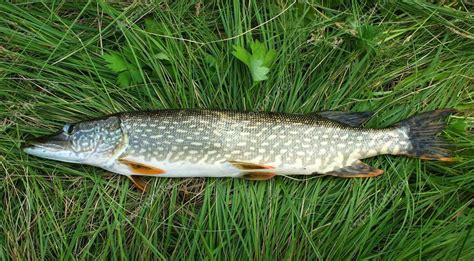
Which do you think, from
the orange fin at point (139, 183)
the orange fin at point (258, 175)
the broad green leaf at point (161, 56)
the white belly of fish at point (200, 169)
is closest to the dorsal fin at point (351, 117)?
the white belly of fish at point (200, 169)

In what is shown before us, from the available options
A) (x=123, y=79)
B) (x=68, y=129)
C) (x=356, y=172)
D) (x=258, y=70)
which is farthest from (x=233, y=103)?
(x=68, y=129)

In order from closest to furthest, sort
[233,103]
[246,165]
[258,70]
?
[246,165] → [258,70] → [233,103]

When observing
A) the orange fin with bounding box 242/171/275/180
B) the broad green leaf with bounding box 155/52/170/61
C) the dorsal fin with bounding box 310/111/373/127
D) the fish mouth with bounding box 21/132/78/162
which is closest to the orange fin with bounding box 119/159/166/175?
the fish mouth with bounding box 21/132/78/162

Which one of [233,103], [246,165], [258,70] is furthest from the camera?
[233,103]

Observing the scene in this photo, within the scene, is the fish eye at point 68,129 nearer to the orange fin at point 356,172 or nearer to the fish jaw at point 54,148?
the fish jaw at point 54,148

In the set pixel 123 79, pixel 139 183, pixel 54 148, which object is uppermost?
pixel 123 79

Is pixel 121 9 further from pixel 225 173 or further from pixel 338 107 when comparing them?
pixel 338 107

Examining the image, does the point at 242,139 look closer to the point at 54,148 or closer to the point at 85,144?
the point at 85,144
